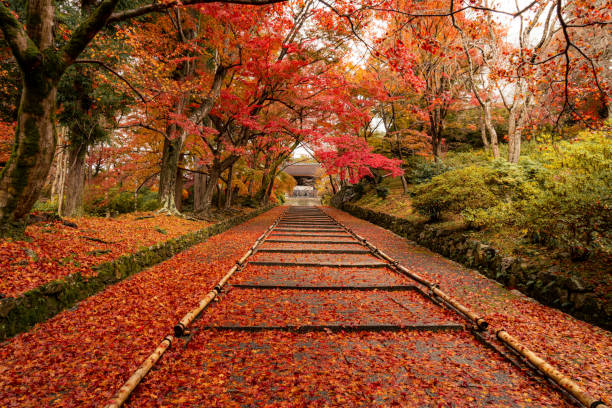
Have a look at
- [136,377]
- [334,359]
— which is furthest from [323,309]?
[136,377]

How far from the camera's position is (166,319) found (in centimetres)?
Answer: 340

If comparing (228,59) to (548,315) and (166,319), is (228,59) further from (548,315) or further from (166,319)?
(548,315)

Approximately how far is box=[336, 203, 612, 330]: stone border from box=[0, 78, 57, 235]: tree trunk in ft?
25.5

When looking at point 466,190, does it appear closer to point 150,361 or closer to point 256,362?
point 256,362

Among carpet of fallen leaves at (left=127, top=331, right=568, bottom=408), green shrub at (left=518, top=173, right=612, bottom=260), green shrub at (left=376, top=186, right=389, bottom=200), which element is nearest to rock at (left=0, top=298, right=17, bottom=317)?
carpet of fallen leaves at (left=127, top=331, right=568, bottom=408)

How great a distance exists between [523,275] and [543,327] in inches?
54.6

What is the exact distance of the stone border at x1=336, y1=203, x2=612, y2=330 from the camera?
11.6 ft

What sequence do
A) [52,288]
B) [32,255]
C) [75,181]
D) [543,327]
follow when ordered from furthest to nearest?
[75,181] < [32,255] < [52,288] < [543,327]

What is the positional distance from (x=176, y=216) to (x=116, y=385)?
823cm

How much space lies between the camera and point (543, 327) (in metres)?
3.35

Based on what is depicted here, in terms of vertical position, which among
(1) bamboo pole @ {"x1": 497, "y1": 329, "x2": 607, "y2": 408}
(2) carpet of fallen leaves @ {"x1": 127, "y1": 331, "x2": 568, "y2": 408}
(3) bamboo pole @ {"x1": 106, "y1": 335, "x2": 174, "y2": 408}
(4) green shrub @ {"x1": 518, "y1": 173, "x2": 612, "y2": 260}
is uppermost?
(4) green shrub @ {"x1": 518, "y1": 173, "x2": 612, "y2": 260}

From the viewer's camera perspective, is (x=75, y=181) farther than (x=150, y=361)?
Yes

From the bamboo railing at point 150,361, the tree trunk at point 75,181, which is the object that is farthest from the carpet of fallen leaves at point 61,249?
the tree trunk at point 75,181

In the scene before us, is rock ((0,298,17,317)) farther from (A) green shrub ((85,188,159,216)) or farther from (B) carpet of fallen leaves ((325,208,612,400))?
(A) green shrub ((85,188,159,216))
